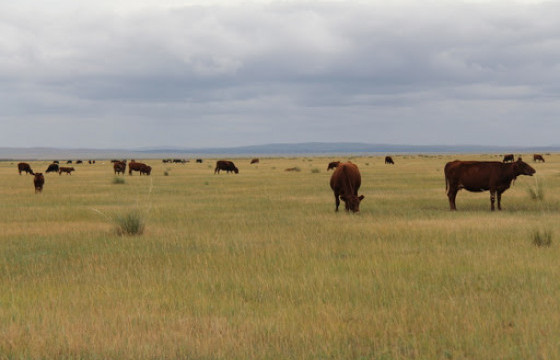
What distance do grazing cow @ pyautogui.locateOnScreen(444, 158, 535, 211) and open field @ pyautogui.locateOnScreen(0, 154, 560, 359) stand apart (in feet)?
9.87

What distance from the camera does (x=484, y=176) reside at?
62.3ft

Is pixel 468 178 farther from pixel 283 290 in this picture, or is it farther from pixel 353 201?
pixel 283 290

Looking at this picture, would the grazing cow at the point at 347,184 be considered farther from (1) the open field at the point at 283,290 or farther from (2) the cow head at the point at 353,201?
(1) the open field at the point at 283,290

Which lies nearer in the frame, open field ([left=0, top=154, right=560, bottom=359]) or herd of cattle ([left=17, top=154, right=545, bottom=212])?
open field ([left=0, top=154, right=560, bottom=359])

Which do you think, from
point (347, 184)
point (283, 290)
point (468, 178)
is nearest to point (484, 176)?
point (468, 178)

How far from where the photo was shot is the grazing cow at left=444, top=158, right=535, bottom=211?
61.8 ft

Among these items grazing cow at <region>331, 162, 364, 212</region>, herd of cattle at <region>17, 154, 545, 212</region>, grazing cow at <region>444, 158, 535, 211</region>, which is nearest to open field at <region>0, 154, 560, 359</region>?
grazing cow at <region>331, 162, 364, 212</region>

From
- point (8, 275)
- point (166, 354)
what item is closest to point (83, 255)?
point (8, 275)

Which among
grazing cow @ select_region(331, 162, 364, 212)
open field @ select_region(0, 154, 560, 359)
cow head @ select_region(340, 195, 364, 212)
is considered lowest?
open field @ select_region(0, 154, 560, 359)

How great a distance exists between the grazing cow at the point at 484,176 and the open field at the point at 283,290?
301 cm

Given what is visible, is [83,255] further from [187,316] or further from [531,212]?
[531,212]

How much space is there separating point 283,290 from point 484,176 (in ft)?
41.8

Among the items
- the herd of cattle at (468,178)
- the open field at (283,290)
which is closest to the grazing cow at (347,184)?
the herd of cattle at (468,178)

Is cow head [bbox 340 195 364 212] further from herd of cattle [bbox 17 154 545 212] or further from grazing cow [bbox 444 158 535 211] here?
grazing cow [bbox 444 158 535 211]
